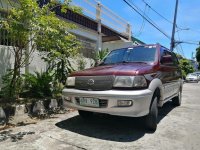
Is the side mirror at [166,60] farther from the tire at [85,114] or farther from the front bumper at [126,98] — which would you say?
the tire at [85,114]

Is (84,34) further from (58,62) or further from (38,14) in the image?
(38,14)

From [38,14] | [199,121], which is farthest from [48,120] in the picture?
[199,121]

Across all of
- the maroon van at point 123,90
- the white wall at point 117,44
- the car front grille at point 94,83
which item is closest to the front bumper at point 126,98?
the maroon van at point 123,90

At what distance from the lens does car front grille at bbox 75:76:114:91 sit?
468 cm

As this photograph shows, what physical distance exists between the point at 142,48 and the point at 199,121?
7.41ft

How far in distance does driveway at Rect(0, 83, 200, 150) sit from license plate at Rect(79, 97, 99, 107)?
57cm

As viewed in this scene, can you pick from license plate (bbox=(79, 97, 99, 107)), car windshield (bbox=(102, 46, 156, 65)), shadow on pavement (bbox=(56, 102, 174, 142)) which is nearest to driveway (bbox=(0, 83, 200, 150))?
shadow on pavement (bbox=(56, 102, 174, 142))

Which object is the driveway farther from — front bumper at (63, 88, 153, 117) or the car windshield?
the car windshield

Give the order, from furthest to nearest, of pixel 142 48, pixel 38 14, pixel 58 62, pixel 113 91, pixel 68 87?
1. pixel 58 62
2. pixel 142 48
3. pixel 38 14
4. pixel 68 87
5. pixel 113 91

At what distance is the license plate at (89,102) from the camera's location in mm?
4676

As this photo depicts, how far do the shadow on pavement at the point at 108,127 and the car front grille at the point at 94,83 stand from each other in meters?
0.86

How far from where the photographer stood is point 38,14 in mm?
5723

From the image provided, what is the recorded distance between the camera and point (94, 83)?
4.82 metres

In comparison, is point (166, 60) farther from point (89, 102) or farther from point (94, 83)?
point (89, 102)
